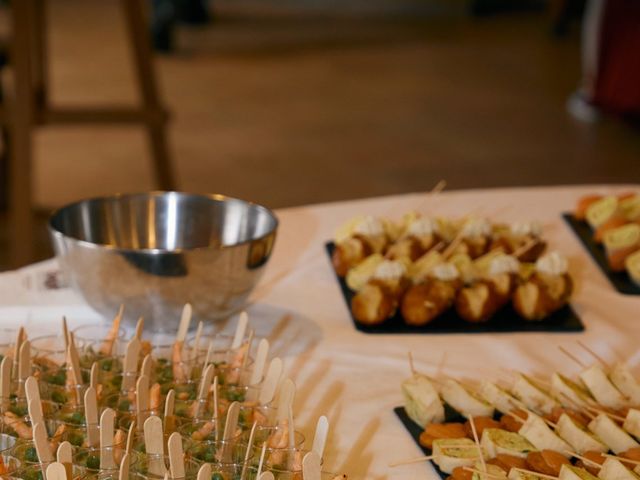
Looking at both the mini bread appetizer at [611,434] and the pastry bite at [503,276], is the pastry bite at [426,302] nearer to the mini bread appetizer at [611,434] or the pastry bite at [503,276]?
the pastry bite at [503,276]

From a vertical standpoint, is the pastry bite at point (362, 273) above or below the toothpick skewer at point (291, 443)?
below

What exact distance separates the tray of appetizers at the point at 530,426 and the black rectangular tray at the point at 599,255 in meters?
0.44

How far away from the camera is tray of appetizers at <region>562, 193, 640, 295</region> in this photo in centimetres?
179

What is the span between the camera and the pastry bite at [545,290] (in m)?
1.61

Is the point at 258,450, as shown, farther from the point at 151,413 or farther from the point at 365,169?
the point at 365,169

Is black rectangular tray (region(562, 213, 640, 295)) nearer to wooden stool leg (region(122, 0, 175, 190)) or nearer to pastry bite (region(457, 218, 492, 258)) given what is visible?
pastry bite (region(457, 218, 492, 258))

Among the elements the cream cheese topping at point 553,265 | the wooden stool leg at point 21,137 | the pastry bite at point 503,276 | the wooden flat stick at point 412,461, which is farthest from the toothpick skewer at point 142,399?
the wooden stool leg at point 21,137

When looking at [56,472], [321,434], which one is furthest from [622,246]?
→ [56,472]

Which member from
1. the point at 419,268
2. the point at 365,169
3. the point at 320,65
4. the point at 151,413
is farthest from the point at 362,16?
the point at 151,413

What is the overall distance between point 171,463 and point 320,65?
5.76 metres

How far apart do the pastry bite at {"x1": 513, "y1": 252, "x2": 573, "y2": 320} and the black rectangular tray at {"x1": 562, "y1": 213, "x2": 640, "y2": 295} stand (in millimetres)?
150

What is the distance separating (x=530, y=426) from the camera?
118cm

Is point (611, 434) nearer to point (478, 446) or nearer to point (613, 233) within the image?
point (478, 446)

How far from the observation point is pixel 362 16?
8023 mm
